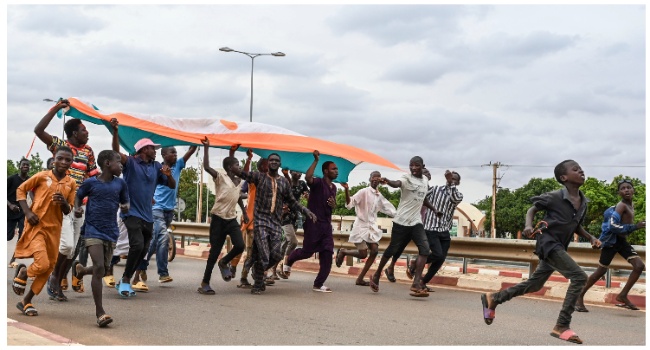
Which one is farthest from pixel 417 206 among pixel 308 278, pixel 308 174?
pixel 308 278

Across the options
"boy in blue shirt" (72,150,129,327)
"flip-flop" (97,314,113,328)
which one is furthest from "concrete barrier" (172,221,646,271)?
"flip-flop" (97,314,113,328)

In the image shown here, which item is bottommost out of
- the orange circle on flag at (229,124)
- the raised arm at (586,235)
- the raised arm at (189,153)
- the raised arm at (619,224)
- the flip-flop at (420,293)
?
the flip-flop at (420,293)

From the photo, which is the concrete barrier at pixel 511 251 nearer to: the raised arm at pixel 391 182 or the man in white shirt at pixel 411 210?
the man in white shirt at pixel 411 210

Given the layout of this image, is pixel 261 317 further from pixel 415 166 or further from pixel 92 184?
pixel 415 166

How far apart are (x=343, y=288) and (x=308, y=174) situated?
74.9 inches

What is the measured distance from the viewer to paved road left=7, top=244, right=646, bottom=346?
25.7 feet

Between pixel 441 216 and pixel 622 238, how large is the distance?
279cm

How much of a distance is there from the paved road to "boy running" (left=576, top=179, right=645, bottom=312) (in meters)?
0.26

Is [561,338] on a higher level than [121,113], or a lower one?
lower

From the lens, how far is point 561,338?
747cm

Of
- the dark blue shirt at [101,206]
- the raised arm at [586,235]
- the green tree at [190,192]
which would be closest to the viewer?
the raised arm at [586,235]

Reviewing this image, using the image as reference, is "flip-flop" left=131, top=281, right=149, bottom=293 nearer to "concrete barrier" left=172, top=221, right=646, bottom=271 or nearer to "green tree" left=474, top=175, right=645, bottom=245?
"concrete barrier" left=172, top=221, right=646, bottom=271

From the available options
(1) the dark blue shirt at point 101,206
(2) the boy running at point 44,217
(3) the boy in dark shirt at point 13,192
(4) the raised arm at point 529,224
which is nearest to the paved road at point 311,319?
(2) the boy running at point 44,217

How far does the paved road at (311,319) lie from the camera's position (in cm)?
785
